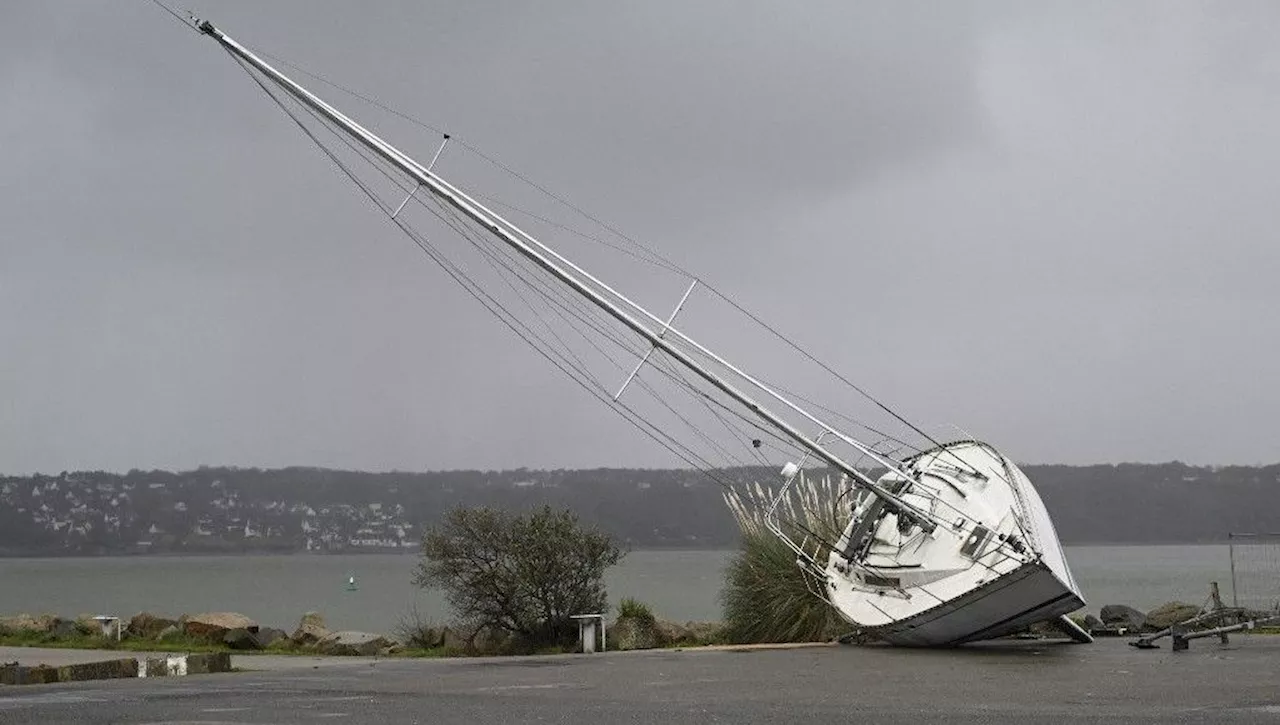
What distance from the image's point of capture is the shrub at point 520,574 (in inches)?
1011

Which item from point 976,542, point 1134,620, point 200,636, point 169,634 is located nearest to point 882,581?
point 976,542

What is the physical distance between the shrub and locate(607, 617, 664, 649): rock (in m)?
0.70

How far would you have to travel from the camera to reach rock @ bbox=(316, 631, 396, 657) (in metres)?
25.5

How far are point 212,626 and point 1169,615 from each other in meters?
16.4

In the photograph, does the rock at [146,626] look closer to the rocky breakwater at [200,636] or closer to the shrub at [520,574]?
the rocky breakwater at [200,636]

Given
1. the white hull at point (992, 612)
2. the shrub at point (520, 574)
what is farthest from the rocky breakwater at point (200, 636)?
the white hull at point (992, 612)

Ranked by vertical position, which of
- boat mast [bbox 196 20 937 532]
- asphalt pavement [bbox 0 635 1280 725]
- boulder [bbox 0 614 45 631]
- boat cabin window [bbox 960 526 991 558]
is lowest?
asphalt pavement [bbox 0 635 1280 725]

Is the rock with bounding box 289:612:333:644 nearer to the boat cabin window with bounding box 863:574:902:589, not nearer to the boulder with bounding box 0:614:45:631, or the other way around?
the boulder with bounding box 0:614:45:631

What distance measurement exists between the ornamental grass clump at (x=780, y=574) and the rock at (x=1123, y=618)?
5113 mm

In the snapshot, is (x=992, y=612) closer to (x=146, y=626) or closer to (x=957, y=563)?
(x=957, y=563)

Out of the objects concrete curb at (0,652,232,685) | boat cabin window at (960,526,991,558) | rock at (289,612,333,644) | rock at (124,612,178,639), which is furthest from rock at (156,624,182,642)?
boat cabin window at (960,526,991,558)

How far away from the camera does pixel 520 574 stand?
25625mm

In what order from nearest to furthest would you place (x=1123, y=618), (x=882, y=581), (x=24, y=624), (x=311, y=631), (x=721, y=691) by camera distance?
(x=721, y=691), (x=882, y=581), (x=1123, y=618), (x=311, y=631), (x=24, y=624)

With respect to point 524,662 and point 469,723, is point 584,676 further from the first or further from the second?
point 469,723
